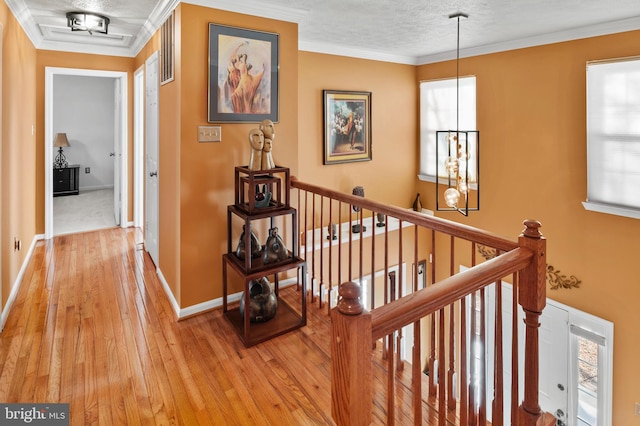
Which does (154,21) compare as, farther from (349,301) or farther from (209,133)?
(349,301)

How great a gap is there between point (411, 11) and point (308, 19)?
90 centimetres

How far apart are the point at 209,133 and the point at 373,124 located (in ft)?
9.26

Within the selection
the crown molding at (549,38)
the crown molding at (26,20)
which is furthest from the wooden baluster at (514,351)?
the crown molding at (26,20)

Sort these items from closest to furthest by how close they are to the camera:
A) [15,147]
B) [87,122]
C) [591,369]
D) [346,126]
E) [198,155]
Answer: [198,155]
[15,147]
[591,369]
[346,126]
[87,122]

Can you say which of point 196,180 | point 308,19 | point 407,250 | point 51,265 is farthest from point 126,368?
point 407,250

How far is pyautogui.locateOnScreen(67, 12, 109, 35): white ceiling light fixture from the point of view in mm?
3338

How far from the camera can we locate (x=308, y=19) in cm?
351

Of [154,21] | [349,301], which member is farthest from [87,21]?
[349,301]

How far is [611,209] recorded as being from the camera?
3.67 m

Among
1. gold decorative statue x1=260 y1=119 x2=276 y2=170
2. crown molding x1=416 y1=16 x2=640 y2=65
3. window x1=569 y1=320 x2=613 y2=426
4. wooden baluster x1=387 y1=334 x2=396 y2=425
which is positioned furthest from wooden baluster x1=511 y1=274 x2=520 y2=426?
crown molding x1=416 y1=16 x2=640 y2=65

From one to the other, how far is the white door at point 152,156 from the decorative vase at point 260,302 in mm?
1439

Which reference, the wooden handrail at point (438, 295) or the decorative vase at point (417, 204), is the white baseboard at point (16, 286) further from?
the decorative vase at point (417, 204)

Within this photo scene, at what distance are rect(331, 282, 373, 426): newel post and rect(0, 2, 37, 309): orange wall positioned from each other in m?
2.82

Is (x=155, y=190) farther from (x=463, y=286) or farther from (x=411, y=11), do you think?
(x=463, y=286)
